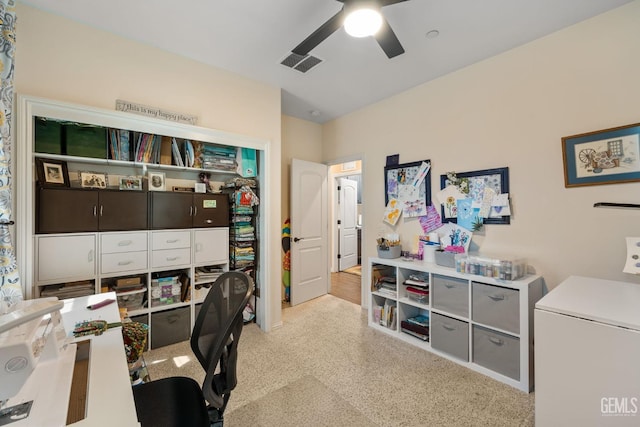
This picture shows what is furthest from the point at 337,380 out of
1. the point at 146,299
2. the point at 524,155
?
the point at 524,155

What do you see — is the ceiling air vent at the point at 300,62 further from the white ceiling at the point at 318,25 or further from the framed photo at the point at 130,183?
the framed photo at the point at 130,183

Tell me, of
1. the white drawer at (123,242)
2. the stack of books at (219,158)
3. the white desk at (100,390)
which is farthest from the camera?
the stack of books at (219,158)

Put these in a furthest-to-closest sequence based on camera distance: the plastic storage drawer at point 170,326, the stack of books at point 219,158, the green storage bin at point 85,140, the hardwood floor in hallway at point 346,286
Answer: the hardwood floor in hallway at point 346,286 < the stack of books at point 219,158 < the plastic storage drawer at point 170,326 < the green storage bin at point 85,140

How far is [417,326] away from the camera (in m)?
2.66

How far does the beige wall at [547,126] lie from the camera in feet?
6.26

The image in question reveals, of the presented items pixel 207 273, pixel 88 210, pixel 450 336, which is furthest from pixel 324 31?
pixel 450 336

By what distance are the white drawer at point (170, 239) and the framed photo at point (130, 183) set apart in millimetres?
459

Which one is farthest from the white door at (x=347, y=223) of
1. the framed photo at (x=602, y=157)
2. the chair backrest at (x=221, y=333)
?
the chair backrest at (x=221, y=333)

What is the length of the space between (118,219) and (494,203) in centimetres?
336

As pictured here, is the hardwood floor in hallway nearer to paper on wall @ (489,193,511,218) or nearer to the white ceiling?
paper on wall @ (489,193,511,218)

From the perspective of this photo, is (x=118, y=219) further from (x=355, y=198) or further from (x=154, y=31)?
(x=355, y=198)

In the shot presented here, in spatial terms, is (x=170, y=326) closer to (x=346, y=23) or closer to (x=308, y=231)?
(x=308, y=231)

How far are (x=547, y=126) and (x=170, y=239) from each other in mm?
3464

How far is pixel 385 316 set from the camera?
292cm
